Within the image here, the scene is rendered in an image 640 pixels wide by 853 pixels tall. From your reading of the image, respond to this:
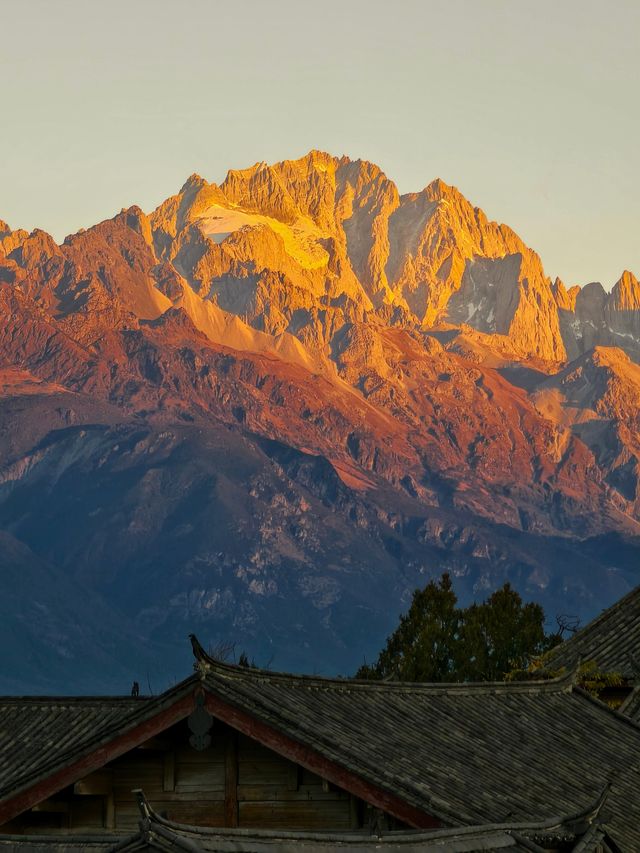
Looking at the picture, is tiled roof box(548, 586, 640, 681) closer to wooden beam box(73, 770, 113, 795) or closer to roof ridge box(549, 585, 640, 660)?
roof ridge box(549, 585, 640, 660)

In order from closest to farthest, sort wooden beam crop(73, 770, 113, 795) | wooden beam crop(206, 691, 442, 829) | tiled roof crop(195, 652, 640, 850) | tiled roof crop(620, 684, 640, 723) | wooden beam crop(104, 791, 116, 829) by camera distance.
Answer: wooden beam crop(206, 691, 442, 829) → tiled roof crop(195, 652, 640, 850) → wooden beam crop(73, 770, 113, 795) → wooden beam crop(104, 791, 116, 829) → tiled roof crop(620, 684, 640, 723)

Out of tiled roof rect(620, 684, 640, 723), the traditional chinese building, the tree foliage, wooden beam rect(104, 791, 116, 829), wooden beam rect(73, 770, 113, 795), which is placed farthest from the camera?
Result: the tree foliage

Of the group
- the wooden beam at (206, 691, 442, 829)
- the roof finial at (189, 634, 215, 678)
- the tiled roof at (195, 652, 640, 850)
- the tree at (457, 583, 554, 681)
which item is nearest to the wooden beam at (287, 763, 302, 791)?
the tiled roof at (195, 652, 640, 850)

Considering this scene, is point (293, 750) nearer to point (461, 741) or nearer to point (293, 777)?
point (293, 777)

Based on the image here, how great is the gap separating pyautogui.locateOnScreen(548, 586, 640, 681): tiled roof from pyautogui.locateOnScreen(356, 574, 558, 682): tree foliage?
42315 mm

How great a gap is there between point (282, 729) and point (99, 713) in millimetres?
5555

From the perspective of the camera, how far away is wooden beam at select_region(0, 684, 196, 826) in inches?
971

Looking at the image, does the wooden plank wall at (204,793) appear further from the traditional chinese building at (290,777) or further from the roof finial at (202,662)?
the roof finial at (202,662)

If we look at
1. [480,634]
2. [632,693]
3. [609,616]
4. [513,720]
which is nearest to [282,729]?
[513,720]

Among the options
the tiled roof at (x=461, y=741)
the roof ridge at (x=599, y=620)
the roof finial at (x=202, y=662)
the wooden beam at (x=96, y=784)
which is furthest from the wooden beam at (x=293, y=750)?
the roof ridge at (x=599, y=620)

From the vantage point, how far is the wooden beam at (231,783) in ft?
82.9

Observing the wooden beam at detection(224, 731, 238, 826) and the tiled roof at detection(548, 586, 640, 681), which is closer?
the wooden beam at detection(224, 731, 238, 826)

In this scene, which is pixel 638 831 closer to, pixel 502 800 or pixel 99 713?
pixel 502 800

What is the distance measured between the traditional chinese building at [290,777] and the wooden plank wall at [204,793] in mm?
18
